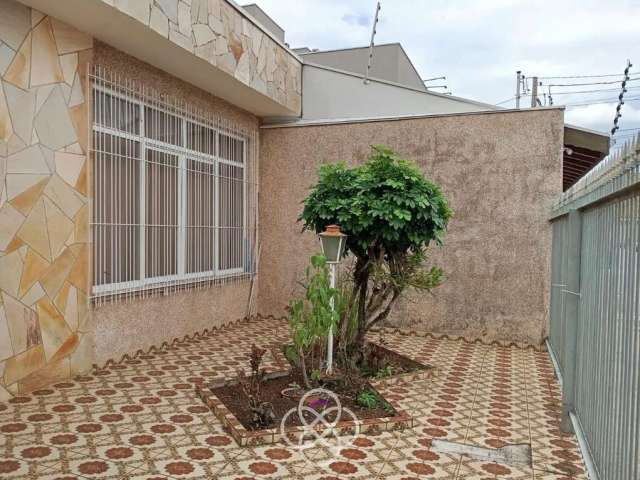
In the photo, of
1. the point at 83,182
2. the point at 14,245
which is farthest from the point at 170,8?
the point at 14,245

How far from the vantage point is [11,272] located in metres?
4.03

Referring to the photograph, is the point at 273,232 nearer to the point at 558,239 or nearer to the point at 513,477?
the point at 558,239

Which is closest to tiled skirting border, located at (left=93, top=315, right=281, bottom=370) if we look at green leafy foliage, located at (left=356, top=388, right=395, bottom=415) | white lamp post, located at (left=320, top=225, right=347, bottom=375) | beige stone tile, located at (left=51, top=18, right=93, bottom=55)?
white lamp post, located at (left=320, top=225, right=347, bottom=375)

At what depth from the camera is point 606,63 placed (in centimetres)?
1208

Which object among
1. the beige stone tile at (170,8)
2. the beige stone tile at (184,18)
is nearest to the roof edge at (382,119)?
the beige stone tile at (184,18)

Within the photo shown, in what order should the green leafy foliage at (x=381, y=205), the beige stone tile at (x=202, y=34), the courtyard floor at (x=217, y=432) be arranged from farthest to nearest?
the beige stone tile at (x=202, y=34) < the green leafy foliage at (x=381, y=205) < the courtyard floor at (x=217, y=432)

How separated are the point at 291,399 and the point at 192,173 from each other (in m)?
3.36

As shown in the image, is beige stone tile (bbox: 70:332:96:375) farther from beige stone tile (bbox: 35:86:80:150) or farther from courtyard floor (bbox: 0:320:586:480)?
beige stone tile (bbox: 35:86:80:150)

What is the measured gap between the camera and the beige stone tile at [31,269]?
414cm

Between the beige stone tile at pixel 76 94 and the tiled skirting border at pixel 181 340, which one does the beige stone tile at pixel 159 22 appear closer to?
the beige stone tile at pixel 76 94

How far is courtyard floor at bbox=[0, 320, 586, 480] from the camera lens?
2.98 m

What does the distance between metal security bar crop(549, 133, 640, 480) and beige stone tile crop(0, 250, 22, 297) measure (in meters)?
4.11

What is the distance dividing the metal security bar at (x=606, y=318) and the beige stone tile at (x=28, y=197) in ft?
13.4

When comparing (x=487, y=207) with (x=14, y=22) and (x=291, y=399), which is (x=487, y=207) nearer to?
(x=291, y=399)
